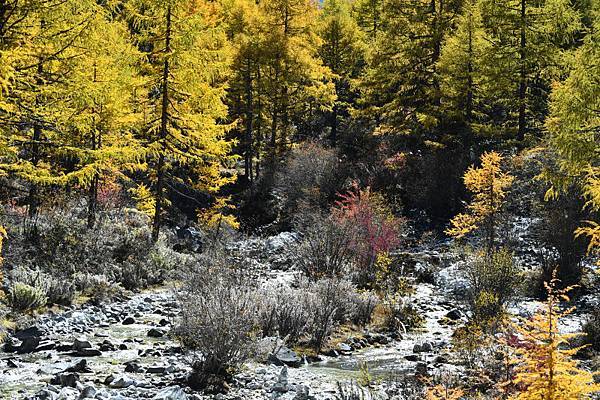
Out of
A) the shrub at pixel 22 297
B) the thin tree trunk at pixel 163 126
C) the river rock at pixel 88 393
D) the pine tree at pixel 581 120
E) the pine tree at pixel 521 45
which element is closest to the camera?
the river rock at pixel 88 393

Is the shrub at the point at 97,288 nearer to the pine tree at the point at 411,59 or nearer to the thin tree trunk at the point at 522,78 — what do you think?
the pine tree at the point at 411,59

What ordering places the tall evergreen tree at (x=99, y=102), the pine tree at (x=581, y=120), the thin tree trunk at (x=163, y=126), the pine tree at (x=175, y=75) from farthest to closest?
the thin tree trunk at (x=163, y=126) → the pine tree at (x=175, y=75) → the pine tree at (x=581, y=120) → the tall evergreen tree at (x=99, y=102)

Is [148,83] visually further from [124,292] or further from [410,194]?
[410,194]

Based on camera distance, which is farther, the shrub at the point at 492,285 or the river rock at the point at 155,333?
the shrub at the point at 492,285

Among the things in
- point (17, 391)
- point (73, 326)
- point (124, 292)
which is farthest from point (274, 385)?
point (124, 292)

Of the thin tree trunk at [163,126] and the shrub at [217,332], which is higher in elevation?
the thin tree trunk at [163,126]

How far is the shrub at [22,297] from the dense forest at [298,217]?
0.13ft

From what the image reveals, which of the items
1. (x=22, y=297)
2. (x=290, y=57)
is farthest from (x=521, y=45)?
(x=22, y=297)

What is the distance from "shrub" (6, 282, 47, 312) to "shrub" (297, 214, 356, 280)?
251 inches

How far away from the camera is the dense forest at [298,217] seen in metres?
7.36

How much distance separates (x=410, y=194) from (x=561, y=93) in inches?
388

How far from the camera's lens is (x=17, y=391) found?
6.22 meters

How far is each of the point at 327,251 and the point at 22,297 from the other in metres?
7.14

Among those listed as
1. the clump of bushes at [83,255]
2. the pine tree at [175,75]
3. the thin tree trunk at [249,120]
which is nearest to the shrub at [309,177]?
the thin tree trunk at [249,120]
